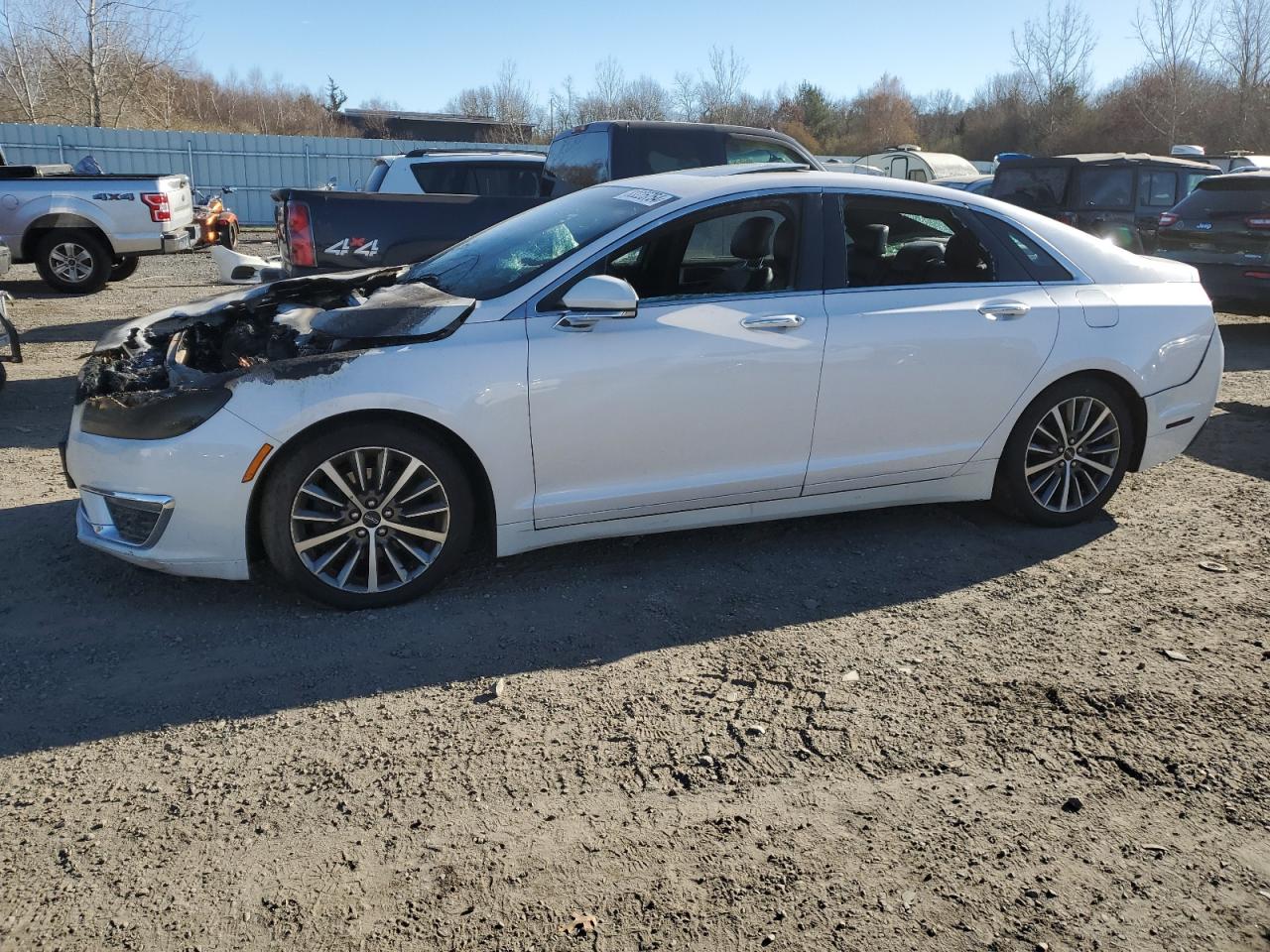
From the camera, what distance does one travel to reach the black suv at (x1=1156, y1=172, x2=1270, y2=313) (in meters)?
10.6

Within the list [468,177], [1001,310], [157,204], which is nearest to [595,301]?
[1001,310]

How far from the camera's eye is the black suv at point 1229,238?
419 inches

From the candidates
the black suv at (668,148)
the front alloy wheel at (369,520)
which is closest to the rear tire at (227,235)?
the black suv at (668,148)

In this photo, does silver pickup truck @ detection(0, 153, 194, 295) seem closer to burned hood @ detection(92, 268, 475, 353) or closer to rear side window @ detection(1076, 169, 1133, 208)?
burned hood @ detection(92, 268, 475, 353)

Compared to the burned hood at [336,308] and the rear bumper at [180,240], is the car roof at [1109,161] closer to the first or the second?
the rear bumper at [180,240]

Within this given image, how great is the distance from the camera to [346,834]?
2.82m

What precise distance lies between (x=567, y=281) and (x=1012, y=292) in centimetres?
211

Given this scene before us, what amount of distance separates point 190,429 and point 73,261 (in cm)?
1111

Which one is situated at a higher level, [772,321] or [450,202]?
[450,202]

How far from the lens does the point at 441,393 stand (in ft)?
13.2

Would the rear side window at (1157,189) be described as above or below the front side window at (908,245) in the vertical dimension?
above

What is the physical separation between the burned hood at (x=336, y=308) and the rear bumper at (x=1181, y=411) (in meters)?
3.37

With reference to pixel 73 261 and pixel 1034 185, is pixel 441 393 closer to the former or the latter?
pixel 73 261

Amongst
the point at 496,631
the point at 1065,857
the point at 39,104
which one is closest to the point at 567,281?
the point at 496,631
